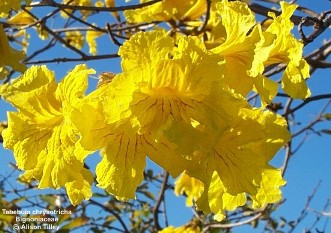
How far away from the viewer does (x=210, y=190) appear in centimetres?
149

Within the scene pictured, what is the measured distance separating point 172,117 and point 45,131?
0.43 metres

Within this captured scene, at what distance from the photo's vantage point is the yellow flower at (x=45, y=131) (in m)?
1.38

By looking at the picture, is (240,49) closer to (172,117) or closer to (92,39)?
(172,117)

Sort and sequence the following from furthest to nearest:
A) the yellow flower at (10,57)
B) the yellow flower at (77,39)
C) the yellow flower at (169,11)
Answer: the yellow flower at (77,39)
the yellow flower at (169,11)
the yellow flower at (10,57)

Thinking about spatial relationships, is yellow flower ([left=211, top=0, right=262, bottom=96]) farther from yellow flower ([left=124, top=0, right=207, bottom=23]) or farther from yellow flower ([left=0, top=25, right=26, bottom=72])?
yellow flower ([left=124, top=0, right=207, bottom=23])

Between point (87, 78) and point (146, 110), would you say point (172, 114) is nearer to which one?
point (146, 110)

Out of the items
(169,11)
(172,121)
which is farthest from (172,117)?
(169,11)

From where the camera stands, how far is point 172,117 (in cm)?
128

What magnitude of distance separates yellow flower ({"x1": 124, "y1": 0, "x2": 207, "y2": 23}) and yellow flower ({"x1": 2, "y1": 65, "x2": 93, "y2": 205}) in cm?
195

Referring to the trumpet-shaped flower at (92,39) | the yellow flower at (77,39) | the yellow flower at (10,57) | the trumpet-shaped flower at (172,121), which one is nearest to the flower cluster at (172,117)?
the trumpet-shaped flower at (172,121)

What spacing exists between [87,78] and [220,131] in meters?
0.38

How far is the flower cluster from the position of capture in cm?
124

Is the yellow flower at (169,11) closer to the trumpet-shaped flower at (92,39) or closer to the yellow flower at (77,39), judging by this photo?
the trumpet-shaped flower at (92,39)

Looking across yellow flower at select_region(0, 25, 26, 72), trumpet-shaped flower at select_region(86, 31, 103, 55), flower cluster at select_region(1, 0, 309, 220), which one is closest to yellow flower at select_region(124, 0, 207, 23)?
yellow flower at select_region(0, 25, 26, 72)
